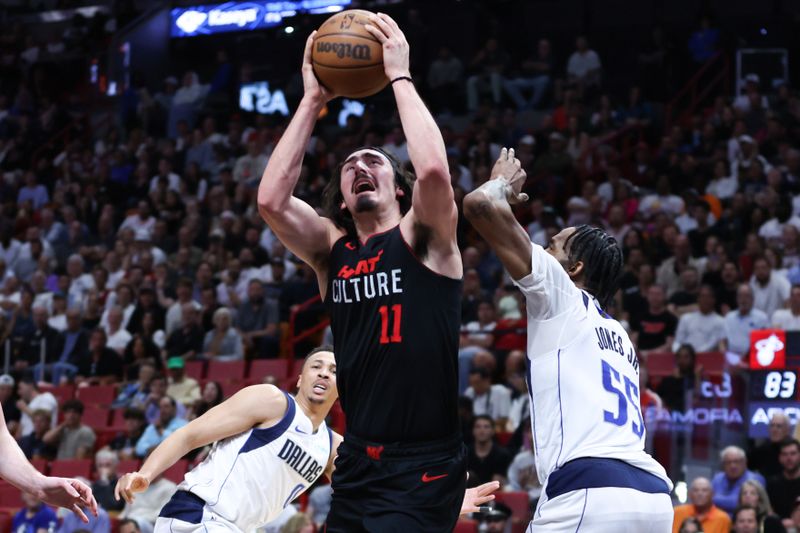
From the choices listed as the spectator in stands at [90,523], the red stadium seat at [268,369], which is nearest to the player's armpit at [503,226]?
the spectator in stands at [90,523]

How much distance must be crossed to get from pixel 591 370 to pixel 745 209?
10.3 metres

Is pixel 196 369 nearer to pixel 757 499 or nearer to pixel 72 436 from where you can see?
pixel 72 436

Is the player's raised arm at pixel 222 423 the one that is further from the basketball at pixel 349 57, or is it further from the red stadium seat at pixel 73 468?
the red stadium seat at pixel 73 468

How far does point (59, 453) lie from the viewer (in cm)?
1425

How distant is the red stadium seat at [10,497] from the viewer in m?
14.0

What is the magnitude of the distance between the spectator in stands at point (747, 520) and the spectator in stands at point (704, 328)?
3046 millimetres

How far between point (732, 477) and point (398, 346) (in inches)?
251

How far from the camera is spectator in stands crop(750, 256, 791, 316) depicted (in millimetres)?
12648

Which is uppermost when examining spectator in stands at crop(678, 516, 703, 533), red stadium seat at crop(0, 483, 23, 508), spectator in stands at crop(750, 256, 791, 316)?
spectator in stands at crop(750, 256, 791, 316)

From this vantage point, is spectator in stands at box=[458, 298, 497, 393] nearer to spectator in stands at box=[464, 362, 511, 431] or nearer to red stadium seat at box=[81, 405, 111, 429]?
spectator in stands at box=[464, 362, 511, 431]

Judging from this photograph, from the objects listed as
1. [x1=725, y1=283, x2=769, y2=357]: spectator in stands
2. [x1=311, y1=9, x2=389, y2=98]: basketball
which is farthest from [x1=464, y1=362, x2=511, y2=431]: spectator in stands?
[x1=311, y1=9, x2=389, y2=98]: basketball

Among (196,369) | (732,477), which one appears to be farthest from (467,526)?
(196,369)

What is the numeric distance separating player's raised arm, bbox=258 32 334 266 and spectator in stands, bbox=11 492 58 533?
7.94 m

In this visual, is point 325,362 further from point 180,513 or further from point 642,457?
point 642,457
